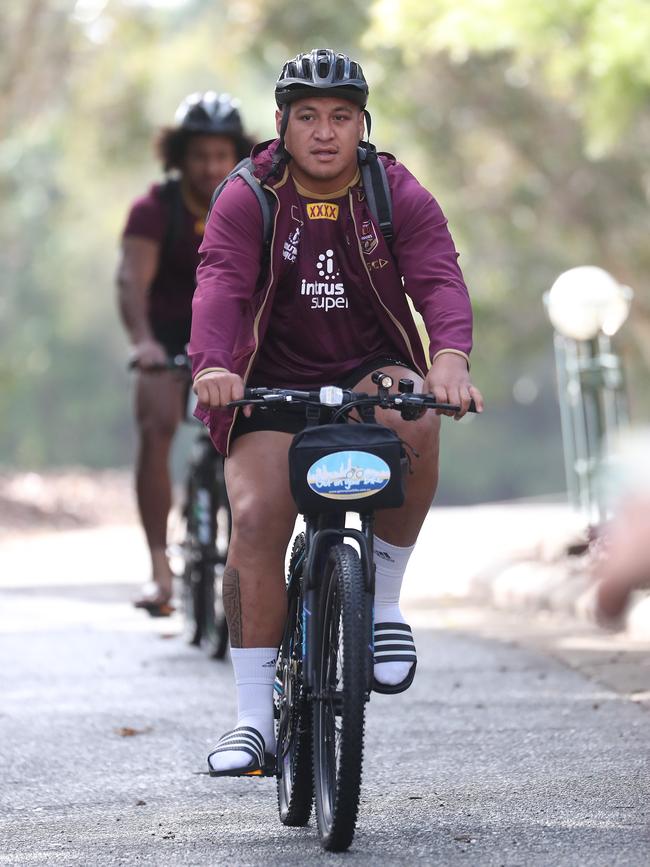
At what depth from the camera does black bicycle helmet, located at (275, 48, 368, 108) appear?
5031 mm

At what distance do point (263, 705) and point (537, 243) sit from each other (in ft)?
103

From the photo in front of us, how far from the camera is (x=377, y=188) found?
16.6 ft

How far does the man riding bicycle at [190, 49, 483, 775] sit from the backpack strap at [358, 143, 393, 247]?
22mm

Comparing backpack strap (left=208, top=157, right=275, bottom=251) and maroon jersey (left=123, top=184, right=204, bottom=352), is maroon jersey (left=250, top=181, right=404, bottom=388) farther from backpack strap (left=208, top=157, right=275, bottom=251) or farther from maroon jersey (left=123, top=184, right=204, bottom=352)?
maroon jersey (left=123, top=184, right=204, bottom=352)

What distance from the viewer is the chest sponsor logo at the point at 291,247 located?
4.99m

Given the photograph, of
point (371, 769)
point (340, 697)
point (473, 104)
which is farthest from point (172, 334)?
point (473, 104)

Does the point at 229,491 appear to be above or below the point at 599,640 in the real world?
above

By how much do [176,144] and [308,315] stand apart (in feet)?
12.1

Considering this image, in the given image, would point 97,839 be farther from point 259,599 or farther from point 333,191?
point 333,191

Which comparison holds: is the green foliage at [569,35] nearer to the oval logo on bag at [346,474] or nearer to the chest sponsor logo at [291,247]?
the chest sponsor logo at [291,247]

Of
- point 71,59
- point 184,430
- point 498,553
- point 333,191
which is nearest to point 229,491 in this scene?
point 333,191

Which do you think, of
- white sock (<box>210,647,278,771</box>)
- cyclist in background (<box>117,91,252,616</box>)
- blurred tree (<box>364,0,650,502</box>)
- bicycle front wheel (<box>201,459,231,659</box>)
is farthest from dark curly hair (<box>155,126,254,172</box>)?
blurred tree (<box>364,0,650,502</box>)

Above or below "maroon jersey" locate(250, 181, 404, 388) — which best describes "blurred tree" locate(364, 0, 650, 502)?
above

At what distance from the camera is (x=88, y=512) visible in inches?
969
